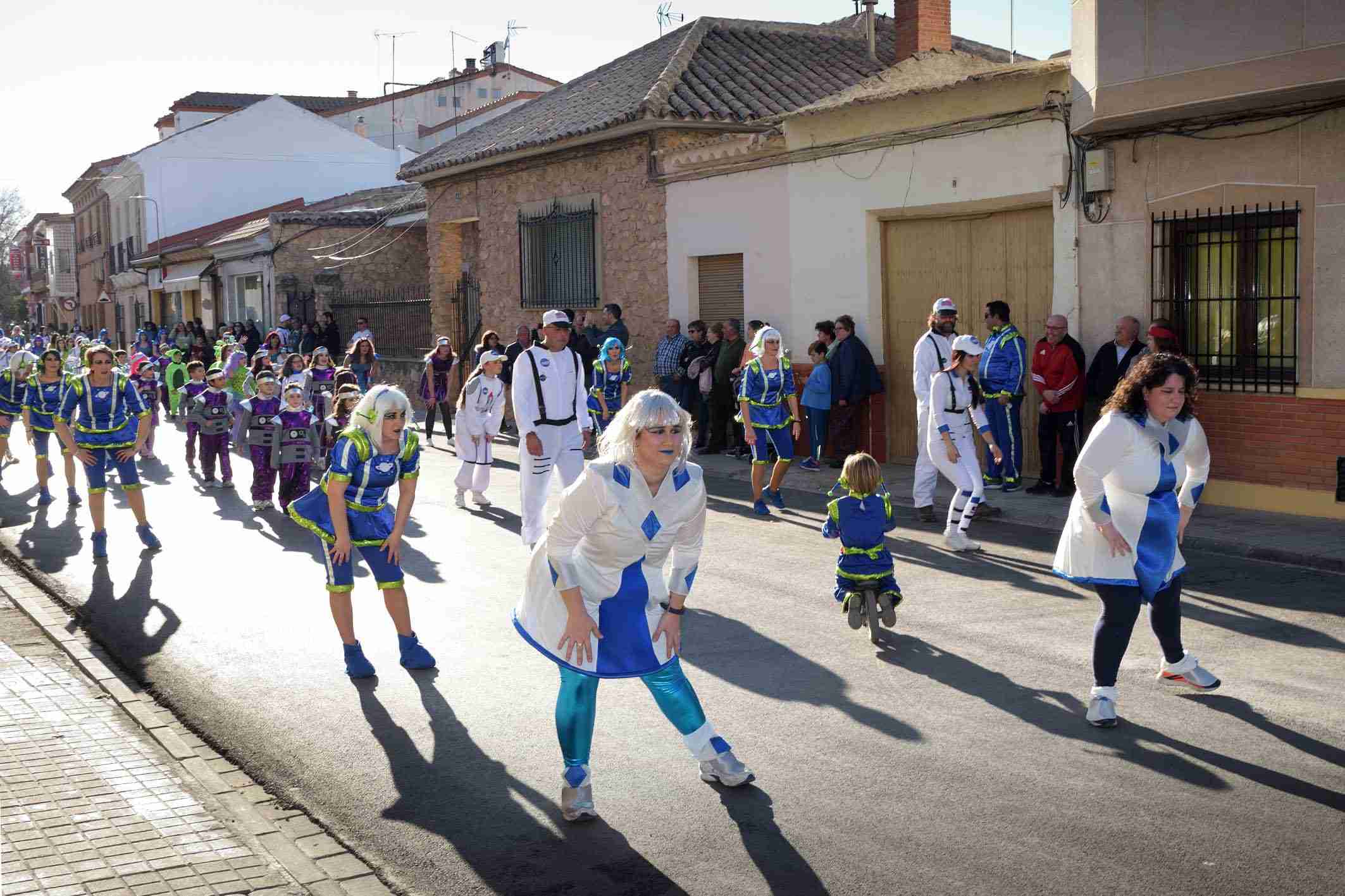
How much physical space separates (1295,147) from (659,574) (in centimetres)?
888

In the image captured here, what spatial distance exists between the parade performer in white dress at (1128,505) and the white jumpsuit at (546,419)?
5.33m

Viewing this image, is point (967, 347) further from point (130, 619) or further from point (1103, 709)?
point (130, 619)

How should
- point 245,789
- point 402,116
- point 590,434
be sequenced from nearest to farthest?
point 245,789, point 590,434, point 402,116

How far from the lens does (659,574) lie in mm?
5332

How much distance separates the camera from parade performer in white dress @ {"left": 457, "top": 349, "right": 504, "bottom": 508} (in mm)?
Answer: 13781

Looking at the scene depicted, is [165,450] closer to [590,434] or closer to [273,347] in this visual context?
[273,347]

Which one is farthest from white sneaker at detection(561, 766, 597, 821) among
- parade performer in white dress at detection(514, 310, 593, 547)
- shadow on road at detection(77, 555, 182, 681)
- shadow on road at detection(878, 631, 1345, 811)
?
parade performer in white dress at detection(514, 310, 593, 547)

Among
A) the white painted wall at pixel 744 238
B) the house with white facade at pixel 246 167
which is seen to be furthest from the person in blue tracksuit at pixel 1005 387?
the house with white facade at pixel 246 167

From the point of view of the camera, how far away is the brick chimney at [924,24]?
71.1 ft

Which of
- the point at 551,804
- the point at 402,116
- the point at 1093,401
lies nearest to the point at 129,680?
the point at 551,804

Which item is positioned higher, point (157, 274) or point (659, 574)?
point (157, 274)

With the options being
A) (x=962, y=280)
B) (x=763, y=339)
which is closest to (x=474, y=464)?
(x=763, y=339)

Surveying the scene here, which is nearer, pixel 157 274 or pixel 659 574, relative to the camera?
pixel 659 574

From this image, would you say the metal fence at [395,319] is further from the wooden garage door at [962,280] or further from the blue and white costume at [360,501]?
the blue and white costume at [360,501]
